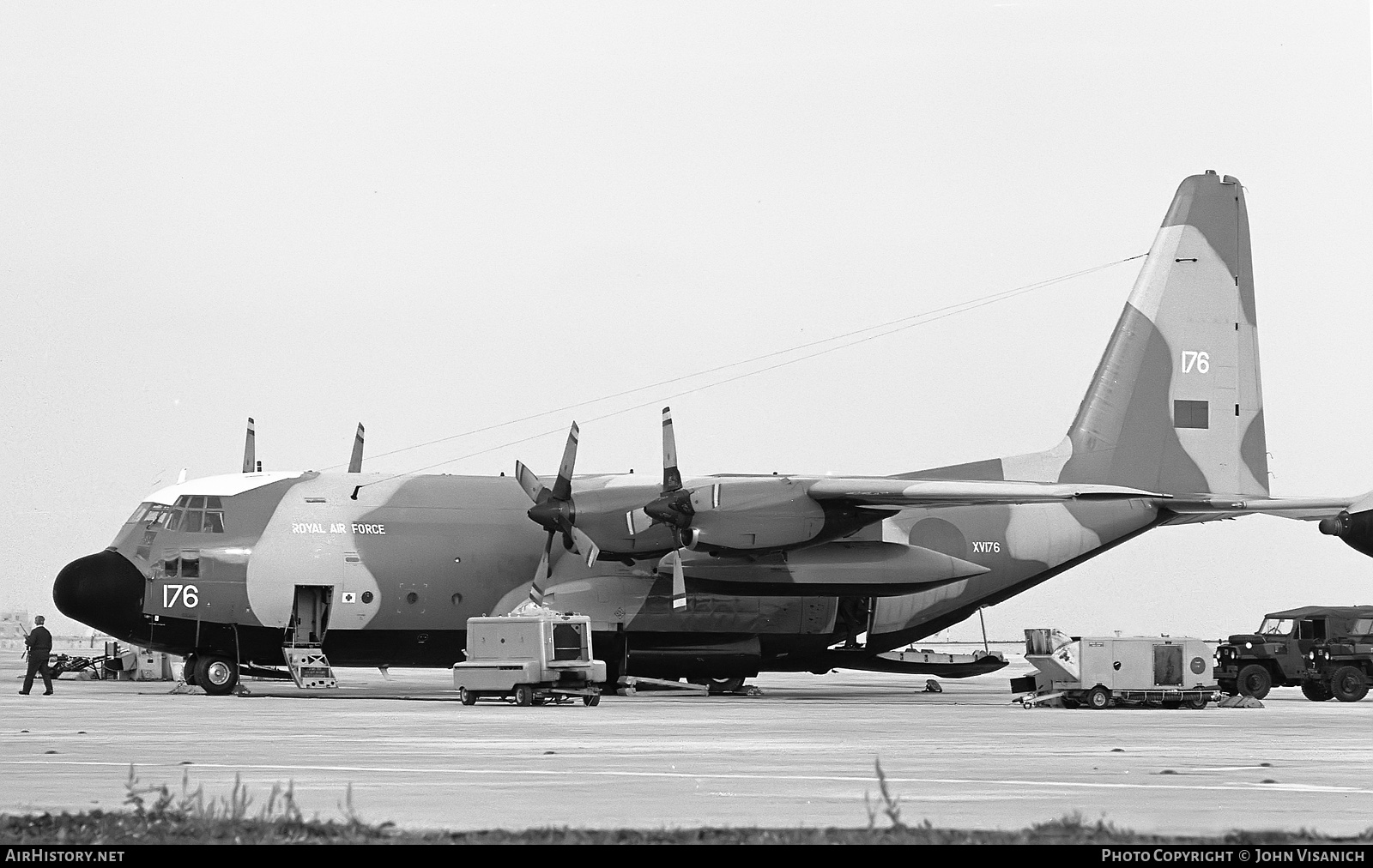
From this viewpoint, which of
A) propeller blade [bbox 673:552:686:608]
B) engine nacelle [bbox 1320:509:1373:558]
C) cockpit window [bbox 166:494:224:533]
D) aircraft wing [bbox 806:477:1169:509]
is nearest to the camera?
engine nacelle [bbox 1320:509:1373:558]

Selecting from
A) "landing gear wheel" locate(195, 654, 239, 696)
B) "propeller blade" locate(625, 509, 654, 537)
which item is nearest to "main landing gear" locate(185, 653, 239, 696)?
"landing gear wheel" locate(195, 654, 239, 696)

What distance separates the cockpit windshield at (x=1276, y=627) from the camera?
30609mm

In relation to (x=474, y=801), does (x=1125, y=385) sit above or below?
above

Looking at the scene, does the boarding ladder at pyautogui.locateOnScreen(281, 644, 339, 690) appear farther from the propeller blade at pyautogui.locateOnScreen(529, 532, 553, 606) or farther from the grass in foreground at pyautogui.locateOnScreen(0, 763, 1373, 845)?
the grass in foreground at pyautogui.locateOnScreen(0, 763, 1373, 845)

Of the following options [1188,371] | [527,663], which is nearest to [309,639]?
[527,663]

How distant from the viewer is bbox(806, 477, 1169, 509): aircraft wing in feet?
88.3

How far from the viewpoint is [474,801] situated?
10102 mm

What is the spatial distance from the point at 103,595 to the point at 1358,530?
20.1 meters

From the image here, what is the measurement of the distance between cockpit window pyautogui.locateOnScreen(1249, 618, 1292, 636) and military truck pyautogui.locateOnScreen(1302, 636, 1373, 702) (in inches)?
34.6

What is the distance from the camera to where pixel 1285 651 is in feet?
98.4

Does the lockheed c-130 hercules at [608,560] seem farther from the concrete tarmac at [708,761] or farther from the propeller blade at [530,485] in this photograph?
the concrete tarmac at [708,761]
